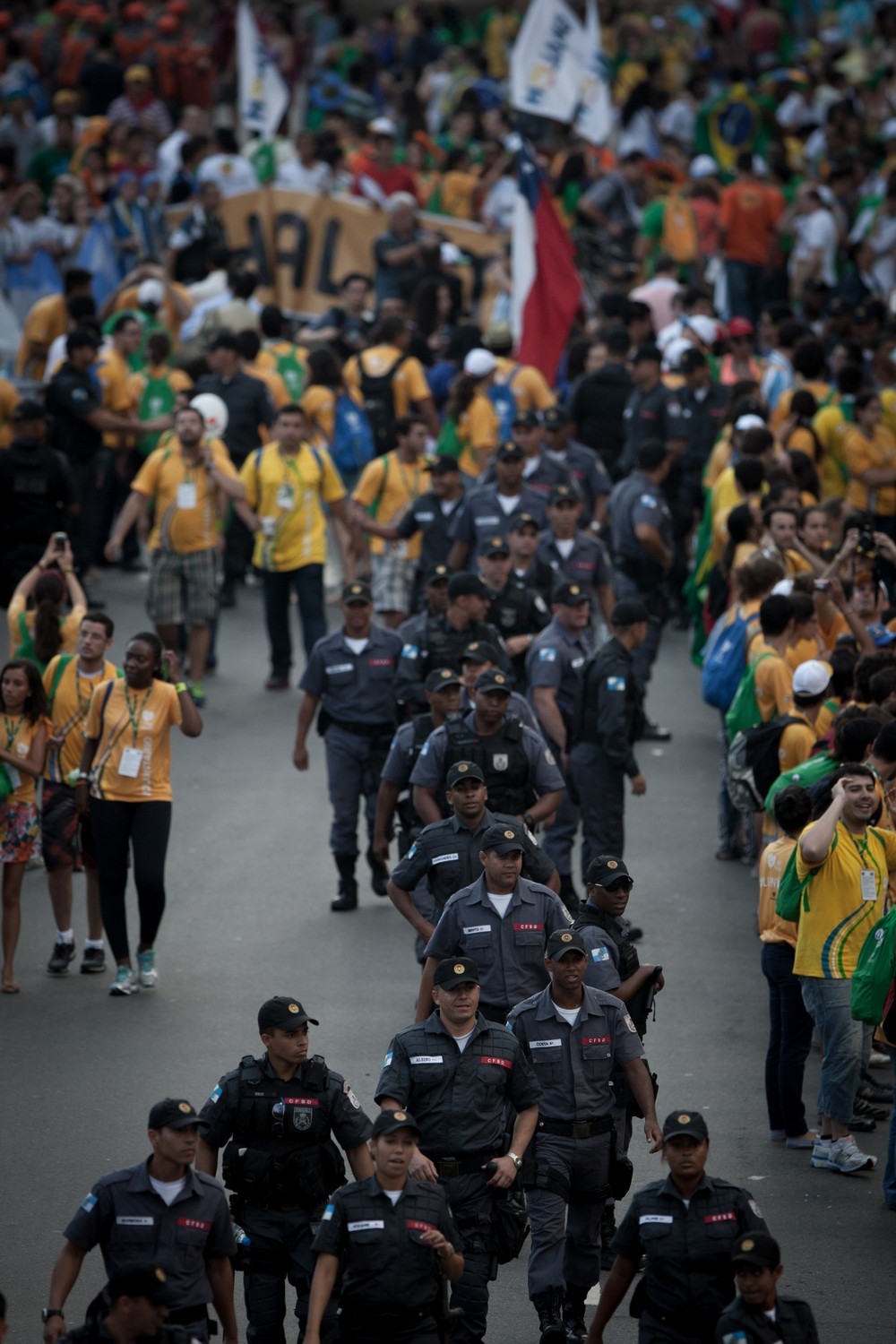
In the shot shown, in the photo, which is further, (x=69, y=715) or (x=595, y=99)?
(x=595, y=99)

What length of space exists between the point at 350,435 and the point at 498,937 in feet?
31.8

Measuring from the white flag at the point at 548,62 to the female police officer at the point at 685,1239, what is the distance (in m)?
15.0

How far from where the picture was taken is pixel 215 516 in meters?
15.6

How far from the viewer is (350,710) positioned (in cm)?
1252

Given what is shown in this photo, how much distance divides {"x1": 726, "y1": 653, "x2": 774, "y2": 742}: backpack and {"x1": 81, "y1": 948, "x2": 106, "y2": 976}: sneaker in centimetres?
368

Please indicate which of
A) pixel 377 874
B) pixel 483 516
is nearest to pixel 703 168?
pixel 483 516

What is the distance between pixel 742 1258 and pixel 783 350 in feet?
42.9

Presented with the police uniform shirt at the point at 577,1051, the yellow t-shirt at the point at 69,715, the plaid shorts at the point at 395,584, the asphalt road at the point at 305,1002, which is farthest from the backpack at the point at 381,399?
the police uniform shirt at the point at 577,1051

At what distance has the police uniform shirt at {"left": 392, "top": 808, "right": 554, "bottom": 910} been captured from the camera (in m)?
9.49

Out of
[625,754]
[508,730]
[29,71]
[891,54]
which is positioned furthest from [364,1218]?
[891,54]

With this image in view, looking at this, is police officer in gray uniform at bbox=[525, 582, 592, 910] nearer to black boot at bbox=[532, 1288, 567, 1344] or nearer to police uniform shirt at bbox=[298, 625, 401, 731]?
police uniform shirt at bbox=[298, 625, 401, 731]

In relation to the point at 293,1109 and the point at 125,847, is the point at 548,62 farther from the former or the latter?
the point at 293,1109

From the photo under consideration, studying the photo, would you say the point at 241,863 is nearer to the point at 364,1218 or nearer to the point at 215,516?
the point at 215,516

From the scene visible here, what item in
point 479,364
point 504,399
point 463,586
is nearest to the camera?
point 463,586
